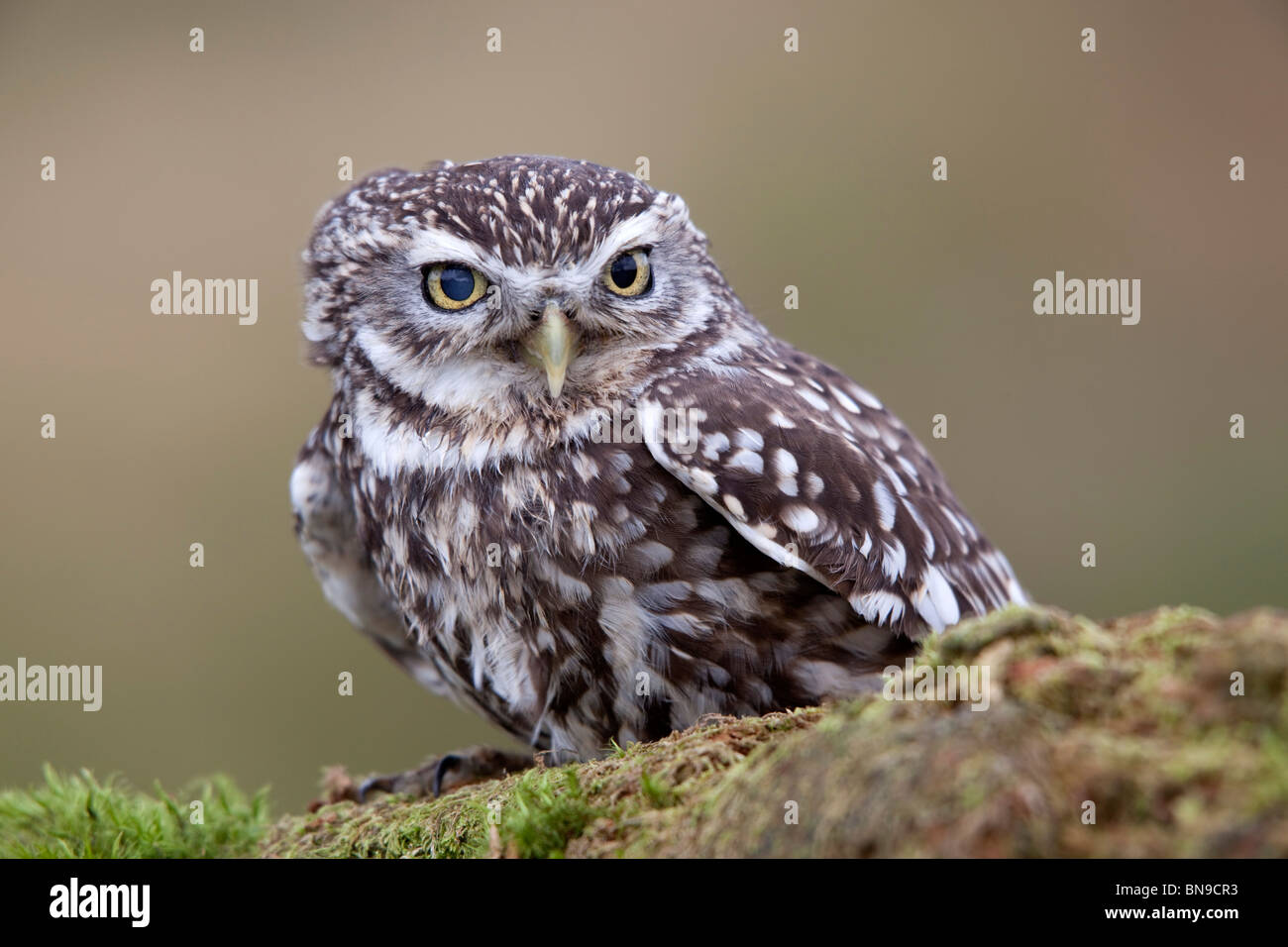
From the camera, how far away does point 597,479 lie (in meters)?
2.91

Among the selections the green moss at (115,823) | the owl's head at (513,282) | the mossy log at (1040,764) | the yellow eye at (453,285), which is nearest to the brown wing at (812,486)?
the owl's head at (513,282)

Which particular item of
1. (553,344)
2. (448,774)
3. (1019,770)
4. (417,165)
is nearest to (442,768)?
(448,774)

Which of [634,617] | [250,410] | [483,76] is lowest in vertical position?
[634,617]

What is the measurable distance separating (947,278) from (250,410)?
4.88 m

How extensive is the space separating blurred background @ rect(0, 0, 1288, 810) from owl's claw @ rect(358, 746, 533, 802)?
3.81 meters

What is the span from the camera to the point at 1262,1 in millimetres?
8422

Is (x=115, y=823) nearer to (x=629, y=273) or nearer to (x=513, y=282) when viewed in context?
(x=513, y=282)

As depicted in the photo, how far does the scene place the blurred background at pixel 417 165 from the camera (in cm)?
710

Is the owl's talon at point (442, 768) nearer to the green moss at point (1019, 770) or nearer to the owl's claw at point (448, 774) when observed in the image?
the owl's claw at point (448, 774)

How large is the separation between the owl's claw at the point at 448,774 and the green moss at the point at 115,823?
386 millimetres

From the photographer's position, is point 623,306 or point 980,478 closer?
point 623,306
